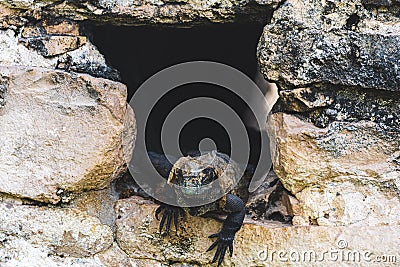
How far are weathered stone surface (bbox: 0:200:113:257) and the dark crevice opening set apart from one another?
0.55 metres

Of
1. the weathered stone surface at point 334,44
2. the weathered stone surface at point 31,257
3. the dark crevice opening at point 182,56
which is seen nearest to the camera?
the weathered stone surface at point 334,44

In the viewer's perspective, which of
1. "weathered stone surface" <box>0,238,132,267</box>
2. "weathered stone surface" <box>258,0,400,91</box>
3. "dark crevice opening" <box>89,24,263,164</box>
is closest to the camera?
"weathered stone surface" <box>258,0,400,91</box>

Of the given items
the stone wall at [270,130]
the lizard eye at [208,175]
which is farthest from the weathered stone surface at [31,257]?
the lizard eye at [208,175]

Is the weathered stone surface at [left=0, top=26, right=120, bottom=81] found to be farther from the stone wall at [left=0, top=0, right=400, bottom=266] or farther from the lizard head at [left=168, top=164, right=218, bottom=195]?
the lizard head at [left=168, top=164, right=218, bottom=195]

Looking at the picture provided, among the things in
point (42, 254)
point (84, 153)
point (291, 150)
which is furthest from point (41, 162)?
point (291, 150)

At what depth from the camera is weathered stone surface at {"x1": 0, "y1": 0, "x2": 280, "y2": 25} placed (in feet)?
5.29

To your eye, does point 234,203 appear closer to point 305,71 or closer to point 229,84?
point 305,71

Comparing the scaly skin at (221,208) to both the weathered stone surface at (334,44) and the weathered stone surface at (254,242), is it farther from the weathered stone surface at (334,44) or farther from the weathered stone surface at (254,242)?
the weathered stone surface at (334,44)

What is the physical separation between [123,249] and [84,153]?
335 mm

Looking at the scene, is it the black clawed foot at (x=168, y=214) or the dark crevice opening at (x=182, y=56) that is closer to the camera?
the black clawed foot at (x=168, y=214)

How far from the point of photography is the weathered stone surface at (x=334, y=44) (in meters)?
1.51

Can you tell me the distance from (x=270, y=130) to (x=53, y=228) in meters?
0.71

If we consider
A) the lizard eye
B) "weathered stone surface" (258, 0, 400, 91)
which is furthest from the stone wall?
the lizard eye

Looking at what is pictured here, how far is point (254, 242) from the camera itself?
162 cm
